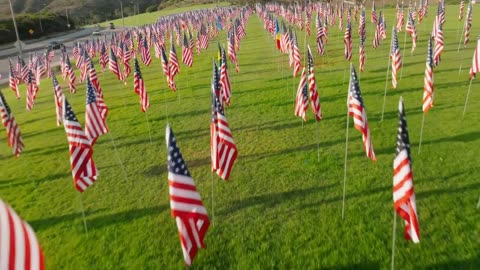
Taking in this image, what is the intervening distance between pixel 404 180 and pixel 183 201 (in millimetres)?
4006

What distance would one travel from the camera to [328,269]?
826 cm

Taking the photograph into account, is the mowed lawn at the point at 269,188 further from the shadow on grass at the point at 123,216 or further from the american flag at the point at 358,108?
the american flag at the point at 358,108

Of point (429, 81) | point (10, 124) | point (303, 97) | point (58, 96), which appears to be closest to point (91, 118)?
point (10, 124)

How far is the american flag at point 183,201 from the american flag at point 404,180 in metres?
3.63

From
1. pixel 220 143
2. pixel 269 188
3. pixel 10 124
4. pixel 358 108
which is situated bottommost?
A: pixel 269 188

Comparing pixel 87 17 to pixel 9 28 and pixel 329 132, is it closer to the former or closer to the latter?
pixel 9 28

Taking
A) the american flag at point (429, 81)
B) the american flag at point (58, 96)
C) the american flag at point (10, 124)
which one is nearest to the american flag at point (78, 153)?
the american flag at point (10, 124)

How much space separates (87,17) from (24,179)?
133930mm

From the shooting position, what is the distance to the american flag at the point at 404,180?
22.4 feet

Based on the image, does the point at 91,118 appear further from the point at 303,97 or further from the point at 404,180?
the point at 404,180

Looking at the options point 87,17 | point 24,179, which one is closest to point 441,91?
point 24,179

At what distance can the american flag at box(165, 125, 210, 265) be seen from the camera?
721 cm

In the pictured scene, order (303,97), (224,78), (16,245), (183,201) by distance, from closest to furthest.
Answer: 1. (16,245)
2. (183,201)
3. (303,97)
4. (224,78)

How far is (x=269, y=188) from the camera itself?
11.9 metres
